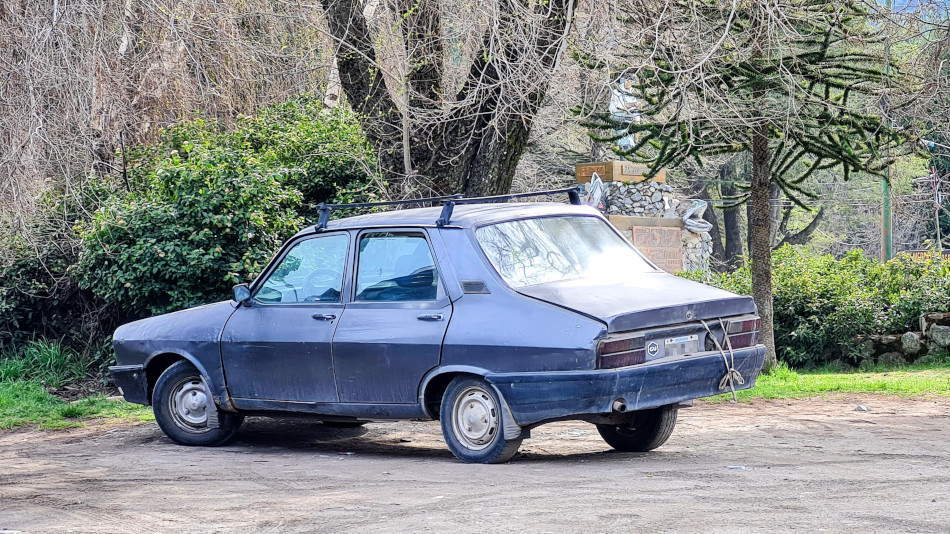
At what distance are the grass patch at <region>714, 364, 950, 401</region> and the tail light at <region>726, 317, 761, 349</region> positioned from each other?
13.2ft

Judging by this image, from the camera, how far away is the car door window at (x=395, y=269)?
24.4 feet

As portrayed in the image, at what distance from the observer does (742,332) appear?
23.8 feet

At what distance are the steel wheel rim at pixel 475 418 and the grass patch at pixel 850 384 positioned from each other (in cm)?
487

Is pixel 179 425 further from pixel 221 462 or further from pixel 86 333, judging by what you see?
pixel 86 333

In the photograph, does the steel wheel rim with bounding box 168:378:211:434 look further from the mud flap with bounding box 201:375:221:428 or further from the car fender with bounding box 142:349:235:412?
the car fender with bounding box 142:349:235:412

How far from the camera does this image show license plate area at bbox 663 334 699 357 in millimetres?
6801

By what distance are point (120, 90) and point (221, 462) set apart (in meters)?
6.26

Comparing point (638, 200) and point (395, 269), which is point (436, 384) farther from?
point (638, 200)

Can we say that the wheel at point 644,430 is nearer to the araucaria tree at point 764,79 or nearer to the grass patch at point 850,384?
the grass patch at point 850,384

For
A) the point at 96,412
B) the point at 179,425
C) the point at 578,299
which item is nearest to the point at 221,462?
the point at 179,425

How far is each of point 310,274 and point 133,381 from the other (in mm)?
1899

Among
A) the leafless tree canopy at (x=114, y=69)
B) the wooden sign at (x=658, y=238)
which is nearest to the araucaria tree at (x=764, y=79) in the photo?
the leafless tree canopy at (x=114, y=69)

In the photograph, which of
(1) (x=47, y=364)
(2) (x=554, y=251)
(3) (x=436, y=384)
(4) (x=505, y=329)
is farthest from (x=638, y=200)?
(4) (x=505, y=329)

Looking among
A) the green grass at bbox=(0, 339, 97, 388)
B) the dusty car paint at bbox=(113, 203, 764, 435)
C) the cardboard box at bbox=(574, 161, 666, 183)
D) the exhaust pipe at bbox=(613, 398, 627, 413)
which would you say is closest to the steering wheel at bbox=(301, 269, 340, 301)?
the dusty car paint at bbox=(113, 203, 764, 435)
